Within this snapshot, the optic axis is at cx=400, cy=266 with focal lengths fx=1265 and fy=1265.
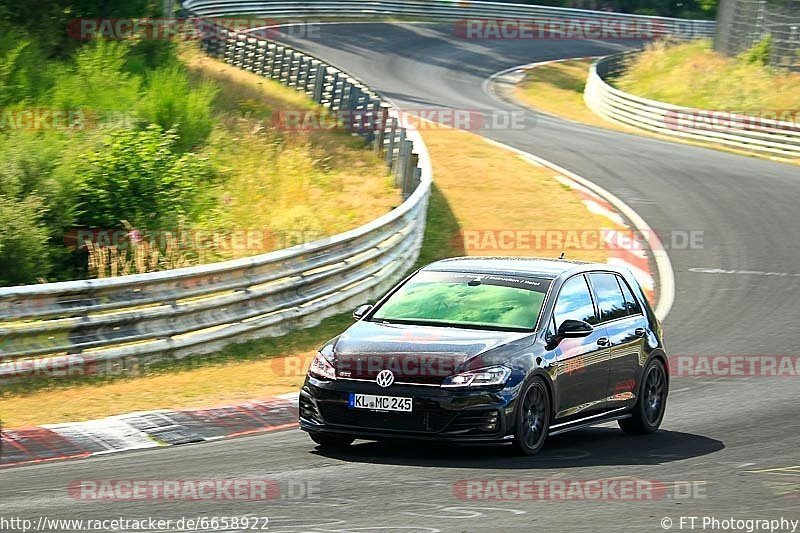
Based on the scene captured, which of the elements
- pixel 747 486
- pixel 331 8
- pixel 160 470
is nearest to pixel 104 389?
pixel 160 470

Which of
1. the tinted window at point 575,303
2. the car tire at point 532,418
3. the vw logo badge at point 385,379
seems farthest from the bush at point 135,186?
the car tire at point 532,418

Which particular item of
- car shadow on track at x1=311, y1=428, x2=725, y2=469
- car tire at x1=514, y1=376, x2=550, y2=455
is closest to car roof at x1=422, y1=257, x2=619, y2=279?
car tire at x1=514, y1=376, x2=550, y2=455

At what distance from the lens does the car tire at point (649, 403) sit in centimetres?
1042

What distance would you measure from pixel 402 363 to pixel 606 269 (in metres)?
2.67

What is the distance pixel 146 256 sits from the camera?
54.6 ft

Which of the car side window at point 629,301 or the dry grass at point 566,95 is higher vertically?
the car side window at point 629,301

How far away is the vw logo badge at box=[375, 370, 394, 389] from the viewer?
8625 mm

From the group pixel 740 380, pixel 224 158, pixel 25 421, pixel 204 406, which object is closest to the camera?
pixel 25 421

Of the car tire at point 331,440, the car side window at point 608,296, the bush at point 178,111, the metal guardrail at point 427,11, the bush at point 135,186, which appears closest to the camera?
the car tire at point 331,440

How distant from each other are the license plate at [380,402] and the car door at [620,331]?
2.15 meters

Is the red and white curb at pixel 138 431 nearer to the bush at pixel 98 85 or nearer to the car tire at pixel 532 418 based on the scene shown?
the car tire at pixel 532 418

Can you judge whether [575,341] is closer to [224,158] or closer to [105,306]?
[105,306]

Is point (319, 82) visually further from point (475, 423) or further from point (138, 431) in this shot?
point (475, 423)

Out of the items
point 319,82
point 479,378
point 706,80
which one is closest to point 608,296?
point 479,378
